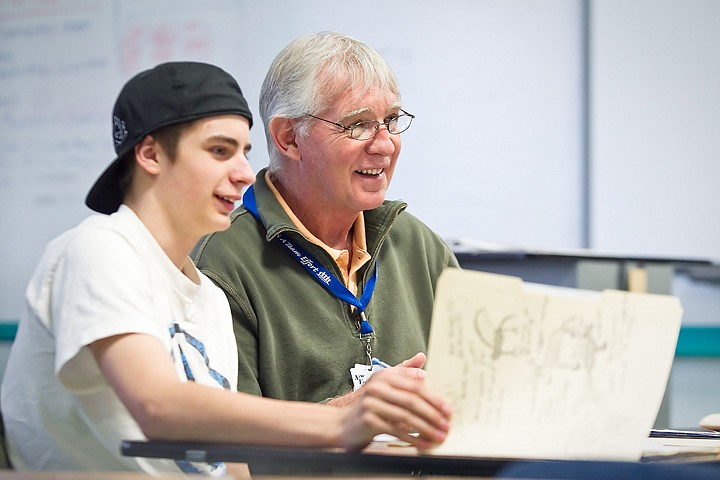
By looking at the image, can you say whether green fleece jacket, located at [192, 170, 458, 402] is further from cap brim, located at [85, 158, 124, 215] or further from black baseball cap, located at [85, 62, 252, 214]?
black baseball cap, located at [85, 62, 252, 214]

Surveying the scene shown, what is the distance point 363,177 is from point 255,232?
23 centimetres

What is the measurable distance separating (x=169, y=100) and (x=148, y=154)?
0.23 feet

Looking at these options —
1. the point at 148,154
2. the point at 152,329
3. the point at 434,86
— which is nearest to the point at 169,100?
the point at 148,154

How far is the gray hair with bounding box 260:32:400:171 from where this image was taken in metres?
1.69

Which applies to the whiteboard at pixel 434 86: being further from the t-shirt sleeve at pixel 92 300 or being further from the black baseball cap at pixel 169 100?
the t-shirt sleeve at pixel 92 300

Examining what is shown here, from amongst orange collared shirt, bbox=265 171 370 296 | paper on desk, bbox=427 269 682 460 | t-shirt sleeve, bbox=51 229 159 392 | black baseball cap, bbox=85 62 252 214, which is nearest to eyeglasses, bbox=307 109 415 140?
orange collared shirt, bbox=265 171 370 296

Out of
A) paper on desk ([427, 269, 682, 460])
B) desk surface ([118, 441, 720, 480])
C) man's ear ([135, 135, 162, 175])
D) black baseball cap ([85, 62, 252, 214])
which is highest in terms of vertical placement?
black baseball cap ([85, 62, 252, 214])

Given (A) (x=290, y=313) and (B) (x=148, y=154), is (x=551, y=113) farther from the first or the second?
(B) (x=148, y=154)

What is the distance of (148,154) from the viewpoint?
1.10 metres

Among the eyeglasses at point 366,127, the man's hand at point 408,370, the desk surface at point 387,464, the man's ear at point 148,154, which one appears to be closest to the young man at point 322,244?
the eyeglasses at point 366,127

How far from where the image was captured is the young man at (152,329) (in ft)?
2.99

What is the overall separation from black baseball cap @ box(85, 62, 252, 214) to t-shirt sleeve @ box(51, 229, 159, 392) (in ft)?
0.44

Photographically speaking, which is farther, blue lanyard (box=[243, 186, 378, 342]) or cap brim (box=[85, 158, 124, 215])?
blue lanyard (box=[243, 186, 378, 342])

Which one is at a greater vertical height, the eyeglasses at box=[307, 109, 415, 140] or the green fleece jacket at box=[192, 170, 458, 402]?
the eyeglasses at box=[307, 109, 415, 140]
